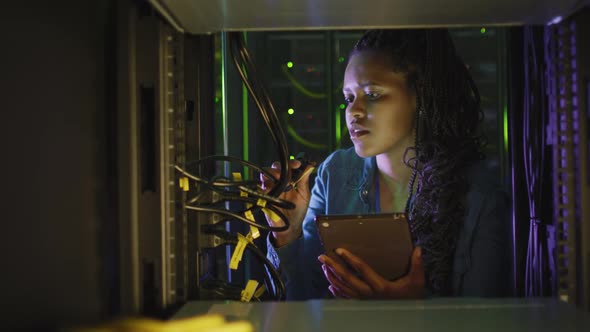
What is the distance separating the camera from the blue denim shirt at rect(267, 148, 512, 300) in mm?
1319

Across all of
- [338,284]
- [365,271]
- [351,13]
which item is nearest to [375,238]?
[365,271]

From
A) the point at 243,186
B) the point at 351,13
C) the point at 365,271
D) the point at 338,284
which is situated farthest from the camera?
the point at 338,284

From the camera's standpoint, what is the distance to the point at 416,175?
135 cm

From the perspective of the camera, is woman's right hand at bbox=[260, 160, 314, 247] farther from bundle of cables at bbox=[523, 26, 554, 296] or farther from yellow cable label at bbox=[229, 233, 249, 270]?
bundle of cables at bbox=[523, 26, 554, 296]

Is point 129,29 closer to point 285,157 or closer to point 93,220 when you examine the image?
point 93,220

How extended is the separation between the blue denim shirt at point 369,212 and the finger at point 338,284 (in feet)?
0.26

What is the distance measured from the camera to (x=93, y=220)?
642mm

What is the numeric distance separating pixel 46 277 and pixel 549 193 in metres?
0.96

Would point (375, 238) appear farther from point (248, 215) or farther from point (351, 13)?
point (351, 13)

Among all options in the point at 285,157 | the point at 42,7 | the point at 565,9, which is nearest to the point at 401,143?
the point at 285,157

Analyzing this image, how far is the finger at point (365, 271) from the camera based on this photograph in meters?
1.17

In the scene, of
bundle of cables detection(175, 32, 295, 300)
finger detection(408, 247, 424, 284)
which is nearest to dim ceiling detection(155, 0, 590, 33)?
bundle of cables detection(175, 32, 295, 300)

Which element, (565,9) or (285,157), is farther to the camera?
(285,157)

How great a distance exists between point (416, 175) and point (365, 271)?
1.02ft
